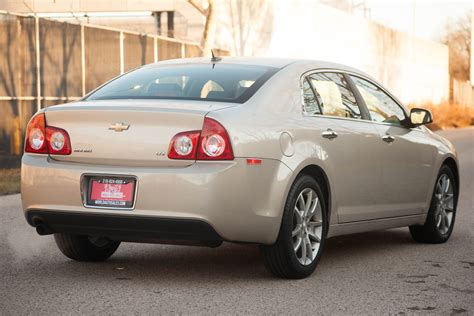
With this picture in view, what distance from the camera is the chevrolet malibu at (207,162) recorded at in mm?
6781

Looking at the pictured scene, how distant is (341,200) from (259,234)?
118cm

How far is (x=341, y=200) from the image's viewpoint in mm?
7949

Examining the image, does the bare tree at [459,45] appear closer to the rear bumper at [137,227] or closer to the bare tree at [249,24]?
the bare tree at [249,24]

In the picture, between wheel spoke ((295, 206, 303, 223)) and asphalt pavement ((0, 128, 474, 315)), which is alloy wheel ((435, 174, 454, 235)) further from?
wheel spoke ((295, 206, 303, 223))

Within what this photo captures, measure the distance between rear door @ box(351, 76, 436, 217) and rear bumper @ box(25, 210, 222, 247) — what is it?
2178mm

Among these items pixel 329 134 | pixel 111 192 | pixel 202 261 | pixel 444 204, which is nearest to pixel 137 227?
pixel 111 192

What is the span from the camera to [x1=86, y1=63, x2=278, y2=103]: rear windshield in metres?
7.40

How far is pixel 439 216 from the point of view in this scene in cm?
963

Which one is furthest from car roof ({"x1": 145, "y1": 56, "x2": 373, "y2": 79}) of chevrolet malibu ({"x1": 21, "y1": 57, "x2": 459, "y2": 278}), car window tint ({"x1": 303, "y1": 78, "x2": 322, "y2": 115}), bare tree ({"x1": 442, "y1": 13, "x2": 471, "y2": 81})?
bare tree ({"x1": 442, "y1": 13, "x2": 471, "y2": 81})

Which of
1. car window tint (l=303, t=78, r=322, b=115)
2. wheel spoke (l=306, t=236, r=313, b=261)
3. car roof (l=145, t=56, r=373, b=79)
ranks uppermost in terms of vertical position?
car roof (l=145, t=56, r=373, b=79)

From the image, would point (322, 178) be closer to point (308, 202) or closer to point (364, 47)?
point (308, 202)

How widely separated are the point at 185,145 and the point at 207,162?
169mm

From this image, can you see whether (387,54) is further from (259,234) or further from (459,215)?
(259,234)

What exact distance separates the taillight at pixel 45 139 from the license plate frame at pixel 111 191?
30 centimetres
